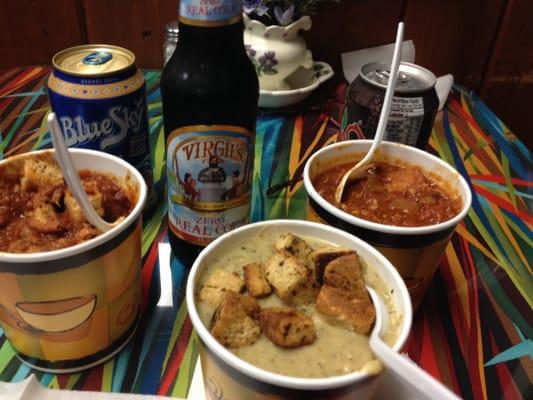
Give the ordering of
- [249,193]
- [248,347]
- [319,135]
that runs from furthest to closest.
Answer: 1. [319,135]
2. [249,193]
3. [248,347]

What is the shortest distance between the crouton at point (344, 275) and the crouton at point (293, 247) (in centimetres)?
4

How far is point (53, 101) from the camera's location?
32.2 inches

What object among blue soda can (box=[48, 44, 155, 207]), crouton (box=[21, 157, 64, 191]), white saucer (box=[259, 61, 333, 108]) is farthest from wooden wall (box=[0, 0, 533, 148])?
crouton (box=[21, 157, 64, 191])

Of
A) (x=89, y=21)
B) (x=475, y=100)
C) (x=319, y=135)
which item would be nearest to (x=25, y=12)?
(x=89, y=21)

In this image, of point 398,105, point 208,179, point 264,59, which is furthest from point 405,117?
point 264,59

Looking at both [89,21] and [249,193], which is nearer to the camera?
[249,193]

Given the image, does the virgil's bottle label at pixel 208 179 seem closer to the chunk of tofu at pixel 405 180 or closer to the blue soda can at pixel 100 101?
the blue soda can at pixel 100 101

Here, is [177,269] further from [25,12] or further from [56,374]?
[25,12]

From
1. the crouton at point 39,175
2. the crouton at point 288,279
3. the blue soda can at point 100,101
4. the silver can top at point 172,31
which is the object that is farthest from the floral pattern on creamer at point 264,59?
the crouton at point 288,279

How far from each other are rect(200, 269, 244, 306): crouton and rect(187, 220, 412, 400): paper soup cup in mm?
14

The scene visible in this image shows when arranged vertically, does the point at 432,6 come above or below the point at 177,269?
above

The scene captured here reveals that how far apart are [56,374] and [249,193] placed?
0.38m

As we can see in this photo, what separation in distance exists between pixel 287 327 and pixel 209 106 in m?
0.36

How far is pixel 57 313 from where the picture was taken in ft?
2.01
